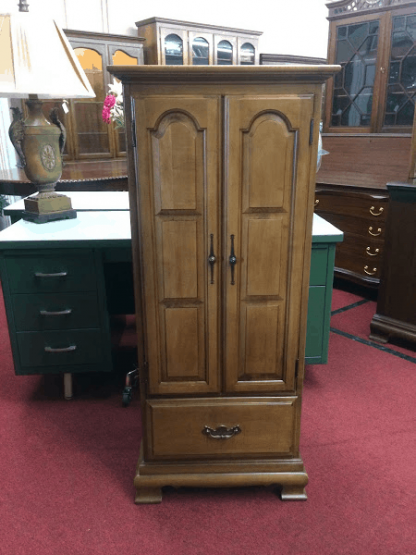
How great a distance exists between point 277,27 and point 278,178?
6.39m

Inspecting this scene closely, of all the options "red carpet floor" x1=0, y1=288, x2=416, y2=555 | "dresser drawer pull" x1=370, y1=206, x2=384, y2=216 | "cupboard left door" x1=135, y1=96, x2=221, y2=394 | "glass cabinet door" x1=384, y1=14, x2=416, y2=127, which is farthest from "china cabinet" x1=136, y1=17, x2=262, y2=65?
"cupboard left door" x1=135, y1=96, x2=221, y2=394

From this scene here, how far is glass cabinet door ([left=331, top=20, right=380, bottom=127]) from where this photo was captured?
3486 millimetres

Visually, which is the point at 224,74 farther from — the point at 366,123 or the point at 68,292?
the point at 366,123

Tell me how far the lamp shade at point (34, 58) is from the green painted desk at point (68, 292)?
0.55 metres

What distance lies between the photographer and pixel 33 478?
161cm

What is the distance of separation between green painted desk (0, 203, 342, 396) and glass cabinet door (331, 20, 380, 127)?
82.2 inches

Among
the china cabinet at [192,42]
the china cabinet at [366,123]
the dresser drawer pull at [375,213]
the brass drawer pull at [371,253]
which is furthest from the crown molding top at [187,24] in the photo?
the brass drawer pull at [371,253]

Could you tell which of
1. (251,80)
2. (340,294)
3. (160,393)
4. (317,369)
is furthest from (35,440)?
(340,294)

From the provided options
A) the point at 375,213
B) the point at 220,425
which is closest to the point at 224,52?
the point at 375,213

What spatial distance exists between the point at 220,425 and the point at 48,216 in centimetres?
124

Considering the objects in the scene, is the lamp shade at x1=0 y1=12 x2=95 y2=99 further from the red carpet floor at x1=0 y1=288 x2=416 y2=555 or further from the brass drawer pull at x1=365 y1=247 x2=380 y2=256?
the brass drawer pull at x1=365 y1=247 x2=380 y2=256

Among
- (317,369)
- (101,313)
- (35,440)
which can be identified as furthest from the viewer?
(317,369)

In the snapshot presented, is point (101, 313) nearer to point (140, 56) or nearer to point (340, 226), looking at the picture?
point (340, 226)

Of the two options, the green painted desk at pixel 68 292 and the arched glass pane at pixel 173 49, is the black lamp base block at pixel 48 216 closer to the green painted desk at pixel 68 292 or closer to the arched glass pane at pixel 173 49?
the green painted desk at pixel 68 292
